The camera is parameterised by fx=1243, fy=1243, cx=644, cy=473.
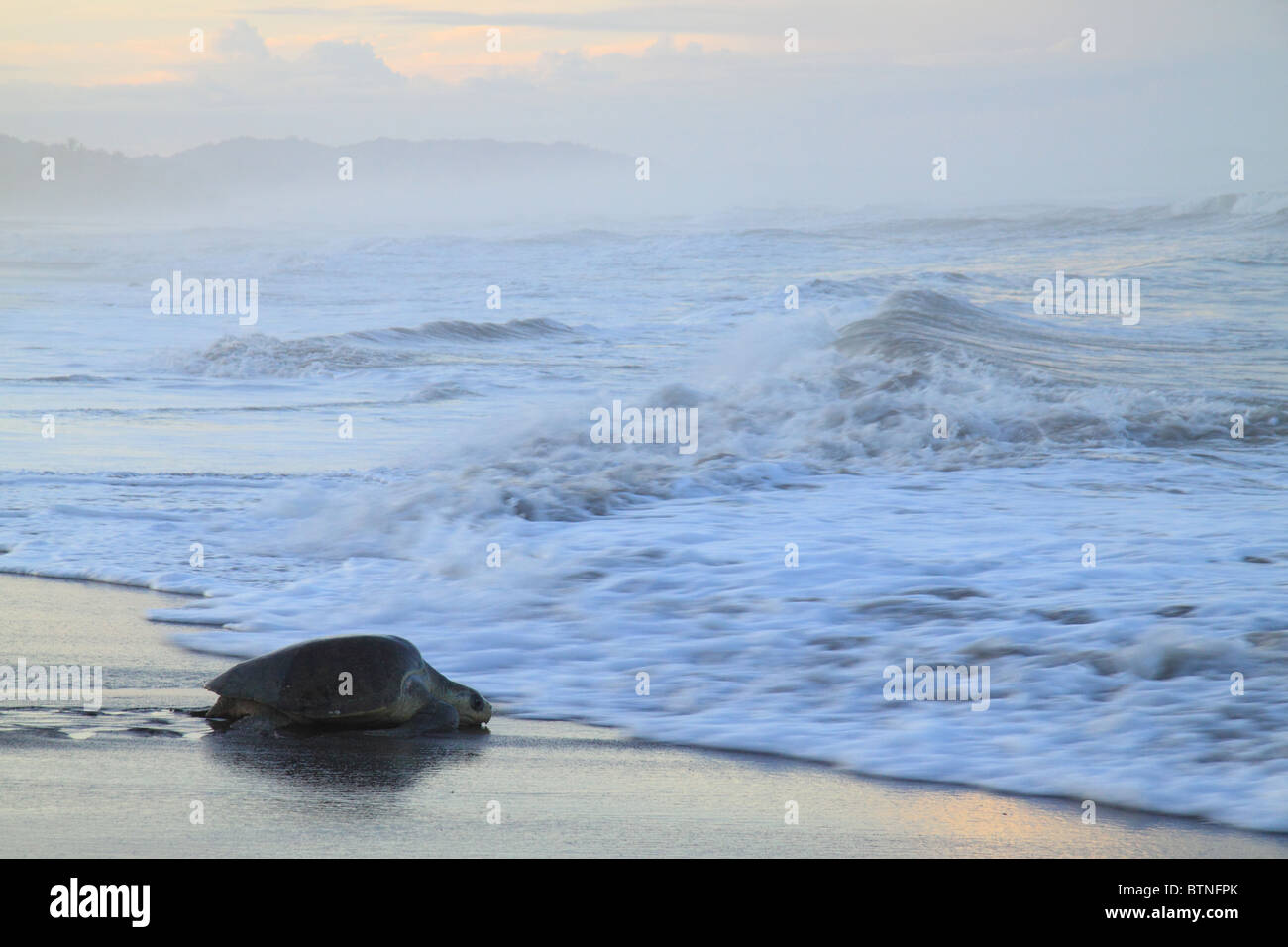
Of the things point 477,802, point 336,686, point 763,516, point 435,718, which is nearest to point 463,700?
point 435,718

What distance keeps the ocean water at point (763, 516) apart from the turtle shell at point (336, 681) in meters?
0.66

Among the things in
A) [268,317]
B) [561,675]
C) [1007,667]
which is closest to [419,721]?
[561,675]

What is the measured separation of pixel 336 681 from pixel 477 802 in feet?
2.63

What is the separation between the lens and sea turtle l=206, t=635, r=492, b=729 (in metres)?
4.20

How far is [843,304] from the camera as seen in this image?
20641mm

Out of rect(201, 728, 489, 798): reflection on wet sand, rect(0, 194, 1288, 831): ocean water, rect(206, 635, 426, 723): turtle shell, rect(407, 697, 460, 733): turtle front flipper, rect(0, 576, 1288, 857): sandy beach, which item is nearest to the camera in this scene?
rect(0, 576, 1288, 857): sandy beach

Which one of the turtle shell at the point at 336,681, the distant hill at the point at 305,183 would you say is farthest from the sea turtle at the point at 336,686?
the distant hill at the point at 305,183

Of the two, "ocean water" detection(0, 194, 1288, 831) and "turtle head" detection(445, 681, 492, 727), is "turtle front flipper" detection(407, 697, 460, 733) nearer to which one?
"turtle head" detection(445, 681, 492, 727)

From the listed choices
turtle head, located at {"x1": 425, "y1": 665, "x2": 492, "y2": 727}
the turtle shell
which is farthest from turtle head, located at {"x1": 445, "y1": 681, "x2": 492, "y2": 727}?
the turtle shell

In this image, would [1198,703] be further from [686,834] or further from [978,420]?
[978,420]

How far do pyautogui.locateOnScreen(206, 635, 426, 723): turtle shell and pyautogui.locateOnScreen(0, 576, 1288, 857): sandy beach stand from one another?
0.11 meters

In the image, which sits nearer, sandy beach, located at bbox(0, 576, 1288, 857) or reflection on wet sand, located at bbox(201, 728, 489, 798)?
sandy beach, located at bbox(0, 576, 1288, 857)

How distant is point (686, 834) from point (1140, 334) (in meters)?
16.8

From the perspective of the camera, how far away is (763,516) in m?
8.25
